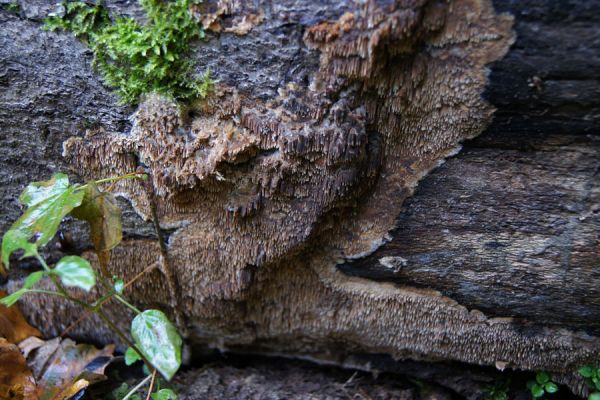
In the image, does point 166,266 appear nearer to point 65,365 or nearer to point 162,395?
point 162,395

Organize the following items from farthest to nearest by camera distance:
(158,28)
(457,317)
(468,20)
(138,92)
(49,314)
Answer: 1. (49,314)
2. (457,317)
3. (138,92)
4. (158,28)
5. (468,20)

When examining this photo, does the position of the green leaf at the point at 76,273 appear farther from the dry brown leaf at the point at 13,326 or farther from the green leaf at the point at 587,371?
the green leaf at the point at 587,371

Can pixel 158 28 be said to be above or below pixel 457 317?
above

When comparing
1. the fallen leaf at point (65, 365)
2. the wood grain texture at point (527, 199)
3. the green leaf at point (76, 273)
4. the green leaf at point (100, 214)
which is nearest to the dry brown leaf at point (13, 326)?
the fallen leaf at point (65, 365)

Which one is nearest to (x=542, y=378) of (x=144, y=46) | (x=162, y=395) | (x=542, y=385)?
(x=542, y=385)

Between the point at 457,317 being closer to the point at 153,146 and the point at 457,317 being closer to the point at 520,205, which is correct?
the point at 520,205

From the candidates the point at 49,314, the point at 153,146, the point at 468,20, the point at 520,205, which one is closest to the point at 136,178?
the point at 153,146
